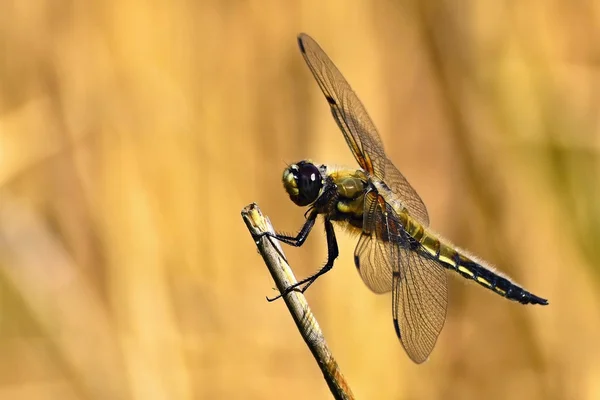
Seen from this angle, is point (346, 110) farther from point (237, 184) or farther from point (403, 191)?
point (237, 184)

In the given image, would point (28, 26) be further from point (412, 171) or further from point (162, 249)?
point (412, 171)

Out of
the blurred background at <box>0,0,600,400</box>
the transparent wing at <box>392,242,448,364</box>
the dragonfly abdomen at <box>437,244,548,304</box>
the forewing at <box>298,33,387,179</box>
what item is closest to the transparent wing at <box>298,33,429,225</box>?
the forewing at <box>298,33,387,179</box>

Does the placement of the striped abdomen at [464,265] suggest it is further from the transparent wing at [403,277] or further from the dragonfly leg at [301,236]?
the dragonfly leg at [301,236]

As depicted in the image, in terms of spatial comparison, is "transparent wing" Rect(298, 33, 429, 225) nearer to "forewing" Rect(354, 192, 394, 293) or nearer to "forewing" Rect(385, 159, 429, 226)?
"forewing" Rect(385, 159, 429, 226)

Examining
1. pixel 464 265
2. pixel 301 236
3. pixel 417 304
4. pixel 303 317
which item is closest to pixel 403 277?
pixel 417 304

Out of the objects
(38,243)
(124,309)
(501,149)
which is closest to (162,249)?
(124,309)
